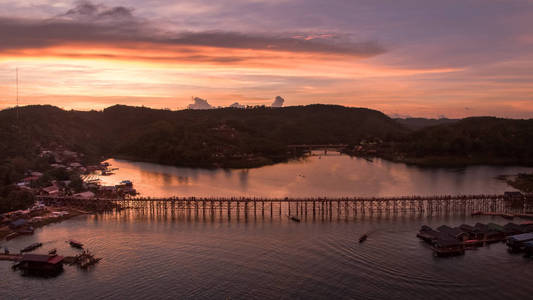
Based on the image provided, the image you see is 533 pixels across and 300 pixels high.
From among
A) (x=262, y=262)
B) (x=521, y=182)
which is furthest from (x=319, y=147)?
(x=262, y=262)

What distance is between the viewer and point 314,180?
5156cm

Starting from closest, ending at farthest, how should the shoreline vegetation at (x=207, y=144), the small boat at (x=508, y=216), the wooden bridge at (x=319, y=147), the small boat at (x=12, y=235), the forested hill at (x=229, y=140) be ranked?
the small boat at (x=12, y=235), the small boat at (x=508, y=216), the shoreline vegetation at (x=207, y=144), the forested hill at (x=229, y=140), the wooden bridge at (x=319, y=147)

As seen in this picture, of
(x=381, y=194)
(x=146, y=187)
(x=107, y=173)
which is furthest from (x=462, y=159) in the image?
(x=107, y=173)

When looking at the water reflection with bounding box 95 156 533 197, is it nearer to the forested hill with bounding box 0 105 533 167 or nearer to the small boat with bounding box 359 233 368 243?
the forested hill with bounding box 0 105 533 167

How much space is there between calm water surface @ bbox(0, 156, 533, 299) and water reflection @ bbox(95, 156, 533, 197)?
1014 centimetres

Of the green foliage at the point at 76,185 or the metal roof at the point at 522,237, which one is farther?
the green foliage at the point at 76,185

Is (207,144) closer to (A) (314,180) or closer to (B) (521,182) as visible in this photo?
(A) (314,180)

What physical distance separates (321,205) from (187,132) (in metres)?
54.8

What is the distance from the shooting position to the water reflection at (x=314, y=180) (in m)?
43.0

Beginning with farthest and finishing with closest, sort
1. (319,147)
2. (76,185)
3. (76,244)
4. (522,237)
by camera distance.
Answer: (319,147) → (76,185) → (76,244) → (522,237)

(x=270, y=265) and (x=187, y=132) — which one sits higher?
(x=187, y=132)

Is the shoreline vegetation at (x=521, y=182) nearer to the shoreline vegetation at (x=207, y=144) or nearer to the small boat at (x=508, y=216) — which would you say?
the shoreline vegetation at (x=207, y=144)

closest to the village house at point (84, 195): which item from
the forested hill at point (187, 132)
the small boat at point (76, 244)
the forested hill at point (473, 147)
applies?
the small boat at point (76, 244)

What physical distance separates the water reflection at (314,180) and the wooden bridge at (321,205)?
551 centimetres
